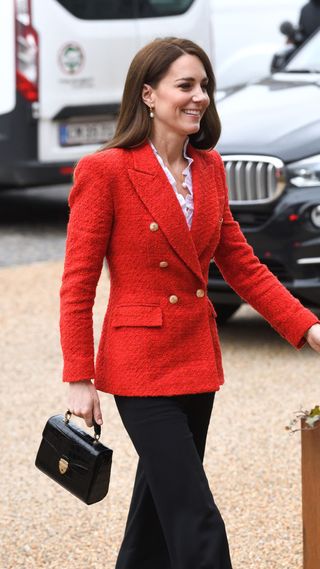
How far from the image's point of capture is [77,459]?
3.79m

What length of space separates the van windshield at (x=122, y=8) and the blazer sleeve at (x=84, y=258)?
8036 mm

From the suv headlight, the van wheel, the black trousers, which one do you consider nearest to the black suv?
the suv headlight

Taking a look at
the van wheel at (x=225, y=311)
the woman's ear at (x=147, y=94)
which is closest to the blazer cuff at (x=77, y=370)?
the woman's ear at (x=147, y=94)

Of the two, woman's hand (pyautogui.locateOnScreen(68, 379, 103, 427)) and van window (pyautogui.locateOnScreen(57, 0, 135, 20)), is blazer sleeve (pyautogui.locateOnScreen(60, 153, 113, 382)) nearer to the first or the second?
woman's hand (pyautogui.locateOnScreen(68, 379, 103, 427))

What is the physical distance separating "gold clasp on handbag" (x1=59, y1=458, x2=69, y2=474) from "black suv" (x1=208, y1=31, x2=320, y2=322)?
386 centimetres

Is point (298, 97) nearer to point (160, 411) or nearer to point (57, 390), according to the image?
point (57, 390)

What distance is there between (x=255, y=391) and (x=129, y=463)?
4.18 ft

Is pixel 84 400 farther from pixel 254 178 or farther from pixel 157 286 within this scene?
pixel 254 178

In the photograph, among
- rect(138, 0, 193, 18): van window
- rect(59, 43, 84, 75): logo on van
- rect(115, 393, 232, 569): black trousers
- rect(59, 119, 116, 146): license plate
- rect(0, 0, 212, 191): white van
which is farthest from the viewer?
A: rect(138, 0, 193, 18): van window

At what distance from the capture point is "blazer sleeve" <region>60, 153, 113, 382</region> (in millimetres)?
3635

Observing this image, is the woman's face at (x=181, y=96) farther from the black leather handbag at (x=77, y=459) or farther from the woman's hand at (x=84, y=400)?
the black leather handbag at (x=77, y=459)

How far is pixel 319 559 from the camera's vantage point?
3.95 m

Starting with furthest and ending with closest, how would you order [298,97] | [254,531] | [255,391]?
[298,97] < [255,391] < [254,531]

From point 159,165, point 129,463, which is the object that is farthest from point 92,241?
point 129,463
